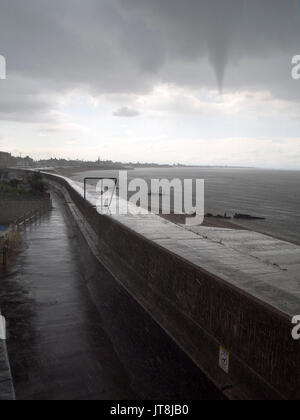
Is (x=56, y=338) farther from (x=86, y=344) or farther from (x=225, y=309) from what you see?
(x=225, y=309)

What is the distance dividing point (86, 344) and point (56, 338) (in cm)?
77

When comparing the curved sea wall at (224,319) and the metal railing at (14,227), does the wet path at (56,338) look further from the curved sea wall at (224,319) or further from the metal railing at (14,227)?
the curved sea wall at (224,319)

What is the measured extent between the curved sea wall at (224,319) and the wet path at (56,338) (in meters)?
1.58

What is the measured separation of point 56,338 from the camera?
353 inches

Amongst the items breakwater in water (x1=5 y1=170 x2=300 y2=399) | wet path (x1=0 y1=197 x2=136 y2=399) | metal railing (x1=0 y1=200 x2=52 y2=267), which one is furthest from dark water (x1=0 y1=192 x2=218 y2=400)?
metal railing (x1=0 y1=200 x2=52 y2=267)

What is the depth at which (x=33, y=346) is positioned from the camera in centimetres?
851

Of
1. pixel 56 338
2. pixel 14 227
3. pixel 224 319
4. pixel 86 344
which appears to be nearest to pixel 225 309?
pixel 224 319

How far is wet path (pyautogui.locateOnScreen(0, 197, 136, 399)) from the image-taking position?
23.1 feet

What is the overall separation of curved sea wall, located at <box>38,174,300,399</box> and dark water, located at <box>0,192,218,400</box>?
14.3 inches

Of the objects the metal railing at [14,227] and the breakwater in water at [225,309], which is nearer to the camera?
the breakwater in water at [225,309]

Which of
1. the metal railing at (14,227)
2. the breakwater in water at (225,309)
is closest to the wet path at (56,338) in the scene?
the metal railing at (14,227)

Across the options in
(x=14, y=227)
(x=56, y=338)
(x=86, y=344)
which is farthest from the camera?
(x=14, y=227)

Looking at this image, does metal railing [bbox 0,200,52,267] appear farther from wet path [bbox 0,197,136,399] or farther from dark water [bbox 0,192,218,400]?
dark water [bbox 0,192,218,400]

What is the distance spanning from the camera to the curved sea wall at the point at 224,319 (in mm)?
5424
